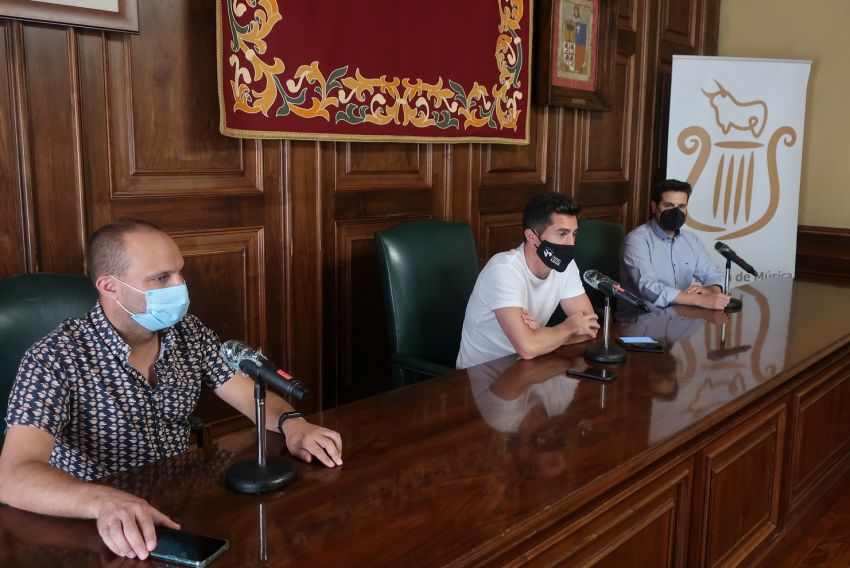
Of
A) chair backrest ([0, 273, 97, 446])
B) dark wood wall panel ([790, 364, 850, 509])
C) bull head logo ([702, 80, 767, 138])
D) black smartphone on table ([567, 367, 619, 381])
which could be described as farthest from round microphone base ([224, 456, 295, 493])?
bull head logo ([702, 80, 767, 138])

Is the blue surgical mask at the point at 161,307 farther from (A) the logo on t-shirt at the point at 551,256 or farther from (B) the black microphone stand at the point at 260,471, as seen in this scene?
(A) the logo on t-shirt at the point at 551,256

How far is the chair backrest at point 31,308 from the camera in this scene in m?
1.77

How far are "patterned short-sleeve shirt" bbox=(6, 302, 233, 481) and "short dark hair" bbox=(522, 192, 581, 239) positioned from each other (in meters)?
1.19

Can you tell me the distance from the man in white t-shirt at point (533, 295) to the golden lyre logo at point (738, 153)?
Answer: 216 cm

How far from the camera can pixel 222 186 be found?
2533mm

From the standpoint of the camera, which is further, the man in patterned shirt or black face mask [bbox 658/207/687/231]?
black face mask [bbox 658/207/687/231]

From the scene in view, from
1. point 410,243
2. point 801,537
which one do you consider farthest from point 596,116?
point 801,537

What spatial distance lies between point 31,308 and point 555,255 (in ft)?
4.69

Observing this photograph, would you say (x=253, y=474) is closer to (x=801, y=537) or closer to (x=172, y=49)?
(x=172, y=49)

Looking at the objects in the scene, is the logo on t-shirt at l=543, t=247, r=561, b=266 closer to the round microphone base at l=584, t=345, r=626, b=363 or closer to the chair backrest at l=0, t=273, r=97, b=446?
the round microphone base at l=584, t=345, r=626, b=363

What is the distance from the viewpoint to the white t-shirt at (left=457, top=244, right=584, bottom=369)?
2422 mm

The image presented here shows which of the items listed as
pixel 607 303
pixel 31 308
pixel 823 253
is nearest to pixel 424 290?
pixel 607 303

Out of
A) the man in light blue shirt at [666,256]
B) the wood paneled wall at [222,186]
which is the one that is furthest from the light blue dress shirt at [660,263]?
the wood paneled wall at [222,186]

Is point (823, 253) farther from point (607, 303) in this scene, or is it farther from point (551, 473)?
point (551, 473)
